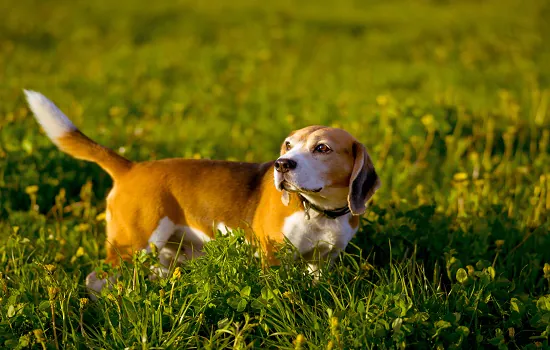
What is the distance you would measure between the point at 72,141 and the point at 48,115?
0.65 feet

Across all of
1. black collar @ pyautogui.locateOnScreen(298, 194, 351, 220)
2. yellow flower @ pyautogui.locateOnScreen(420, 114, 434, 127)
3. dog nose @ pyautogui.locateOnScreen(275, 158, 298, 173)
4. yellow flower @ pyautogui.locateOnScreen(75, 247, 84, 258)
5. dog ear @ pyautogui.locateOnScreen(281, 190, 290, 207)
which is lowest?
yellow flower @ pyautogui.locateOnScreen(75, 247, 84, 258)

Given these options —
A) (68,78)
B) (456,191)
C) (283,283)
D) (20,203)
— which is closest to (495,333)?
(283,283)

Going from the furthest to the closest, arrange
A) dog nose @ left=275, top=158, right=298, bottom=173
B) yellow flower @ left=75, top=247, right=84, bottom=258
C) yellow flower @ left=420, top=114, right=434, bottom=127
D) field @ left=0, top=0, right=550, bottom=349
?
yellow flower @ left=420, top=114, right=434, bottom=127 < yellow flower @ left=75, top=247, right=84, bottom=258 < dog nose @ left=275, top=158, right=298, bottom=173 < field @ left=0, top=0, right=550, bottom=349

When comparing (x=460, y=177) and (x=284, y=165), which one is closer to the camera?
→ (x=284, y=165)

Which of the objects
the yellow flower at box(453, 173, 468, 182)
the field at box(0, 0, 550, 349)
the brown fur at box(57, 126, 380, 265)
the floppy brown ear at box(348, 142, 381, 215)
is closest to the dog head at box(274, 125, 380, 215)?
the floppy brown ear at box(348, 142, 381, 215)

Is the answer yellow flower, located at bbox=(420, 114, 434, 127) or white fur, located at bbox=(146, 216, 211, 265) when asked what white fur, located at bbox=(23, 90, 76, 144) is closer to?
white fur, located at bbox=(146, 216, 211, 265)

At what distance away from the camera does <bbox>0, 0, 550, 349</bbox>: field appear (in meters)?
3.28

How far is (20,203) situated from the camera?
204 inches

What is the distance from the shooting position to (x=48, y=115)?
4227 mm

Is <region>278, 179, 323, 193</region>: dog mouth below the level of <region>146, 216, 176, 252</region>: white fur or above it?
above

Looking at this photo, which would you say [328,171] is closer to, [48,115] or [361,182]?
[361,182]

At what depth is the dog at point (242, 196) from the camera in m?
3.70

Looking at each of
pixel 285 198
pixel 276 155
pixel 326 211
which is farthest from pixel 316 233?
pixel 276 155

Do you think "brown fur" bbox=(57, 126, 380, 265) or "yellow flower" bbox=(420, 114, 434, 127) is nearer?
"brown fur" bbox=(57, 126, 380, 265)
